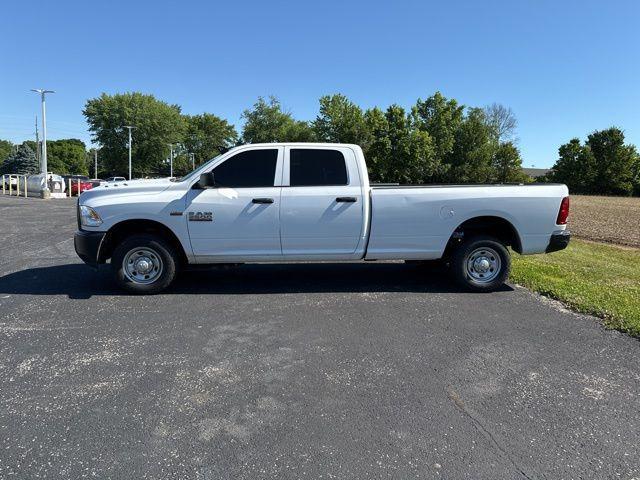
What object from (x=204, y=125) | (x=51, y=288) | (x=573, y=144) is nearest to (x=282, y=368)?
(x=51, y=288)

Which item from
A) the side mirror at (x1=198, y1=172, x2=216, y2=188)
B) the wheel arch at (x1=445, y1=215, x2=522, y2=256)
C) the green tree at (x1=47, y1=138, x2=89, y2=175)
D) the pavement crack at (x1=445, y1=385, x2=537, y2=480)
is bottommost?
the pavement crack at (x1=445, y1=385, x2=537, y2=480)

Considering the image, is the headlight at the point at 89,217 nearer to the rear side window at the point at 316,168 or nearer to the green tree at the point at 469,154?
the rear side window at the point at 316,168

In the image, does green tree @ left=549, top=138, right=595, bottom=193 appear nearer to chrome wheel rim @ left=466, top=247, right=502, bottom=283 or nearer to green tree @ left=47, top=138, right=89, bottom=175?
chrome wheel rim @ left=466, top=247, right=502, bottom=283

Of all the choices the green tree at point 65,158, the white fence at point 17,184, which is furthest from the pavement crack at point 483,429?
the green tree at point 65,158

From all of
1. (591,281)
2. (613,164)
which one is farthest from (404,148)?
(591,281)

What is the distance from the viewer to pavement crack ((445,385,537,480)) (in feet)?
8.80

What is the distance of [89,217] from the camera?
235 inches

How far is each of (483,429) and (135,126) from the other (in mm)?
77238

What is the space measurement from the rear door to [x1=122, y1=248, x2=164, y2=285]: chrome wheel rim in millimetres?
1675

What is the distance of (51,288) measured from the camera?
6.43m

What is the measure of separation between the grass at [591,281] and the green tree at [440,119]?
5541 cm

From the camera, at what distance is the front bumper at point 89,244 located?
5930 mm

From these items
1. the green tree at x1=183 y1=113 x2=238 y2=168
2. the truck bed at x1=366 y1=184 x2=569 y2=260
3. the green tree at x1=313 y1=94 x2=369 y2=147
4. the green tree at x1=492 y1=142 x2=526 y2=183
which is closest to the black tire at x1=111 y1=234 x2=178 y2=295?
the truck bed at x1=366 y1=184 x2=569 y2=260

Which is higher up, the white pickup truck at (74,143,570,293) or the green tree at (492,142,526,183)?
the green tree at (492,142,526,183)
